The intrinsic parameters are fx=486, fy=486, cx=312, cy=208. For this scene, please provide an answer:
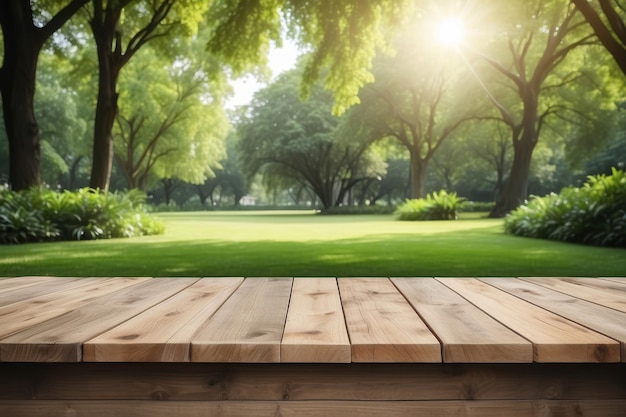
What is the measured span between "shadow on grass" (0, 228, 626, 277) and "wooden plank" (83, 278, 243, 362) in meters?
3.46

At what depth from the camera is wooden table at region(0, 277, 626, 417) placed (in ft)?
4.95

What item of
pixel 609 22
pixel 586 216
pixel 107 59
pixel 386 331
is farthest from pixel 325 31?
pixel 386 331

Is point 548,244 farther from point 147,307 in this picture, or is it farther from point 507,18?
point 507,18

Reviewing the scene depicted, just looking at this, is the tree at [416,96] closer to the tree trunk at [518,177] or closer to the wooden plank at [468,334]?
the tree trunk at [518,177]

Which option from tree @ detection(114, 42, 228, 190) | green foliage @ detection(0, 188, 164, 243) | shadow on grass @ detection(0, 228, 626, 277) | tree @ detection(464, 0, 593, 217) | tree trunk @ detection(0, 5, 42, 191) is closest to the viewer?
shadow on grass @ detection(0, 228, 626, 277)

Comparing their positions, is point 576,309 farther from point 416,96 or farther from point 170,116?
point 170,116

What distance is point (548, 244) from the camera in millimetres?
9539

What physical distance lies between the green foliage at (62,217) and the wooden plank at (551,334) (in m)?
10.4

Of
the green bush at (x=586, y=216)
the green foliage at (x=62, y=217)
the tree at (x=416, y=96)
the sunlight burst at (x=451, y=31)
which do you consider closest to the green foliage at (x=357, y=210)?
the tree at (x=416, y=96)

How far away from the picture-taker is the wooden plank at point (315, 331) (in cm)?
150

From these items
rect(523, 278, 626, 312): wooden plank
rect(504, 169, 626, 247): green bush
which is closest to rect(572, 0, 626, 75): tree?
rect(504, 169, 626, 247): green bush

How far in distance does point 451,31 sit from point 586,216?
11118 millimetres

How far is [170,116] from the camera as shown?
28.1 meters

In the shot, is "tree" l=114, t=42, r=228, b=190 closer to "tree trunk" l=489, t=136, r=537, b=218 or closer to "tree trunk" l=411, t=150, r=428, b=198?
"tree trunk" l=411, t=150, r=428, b=198
